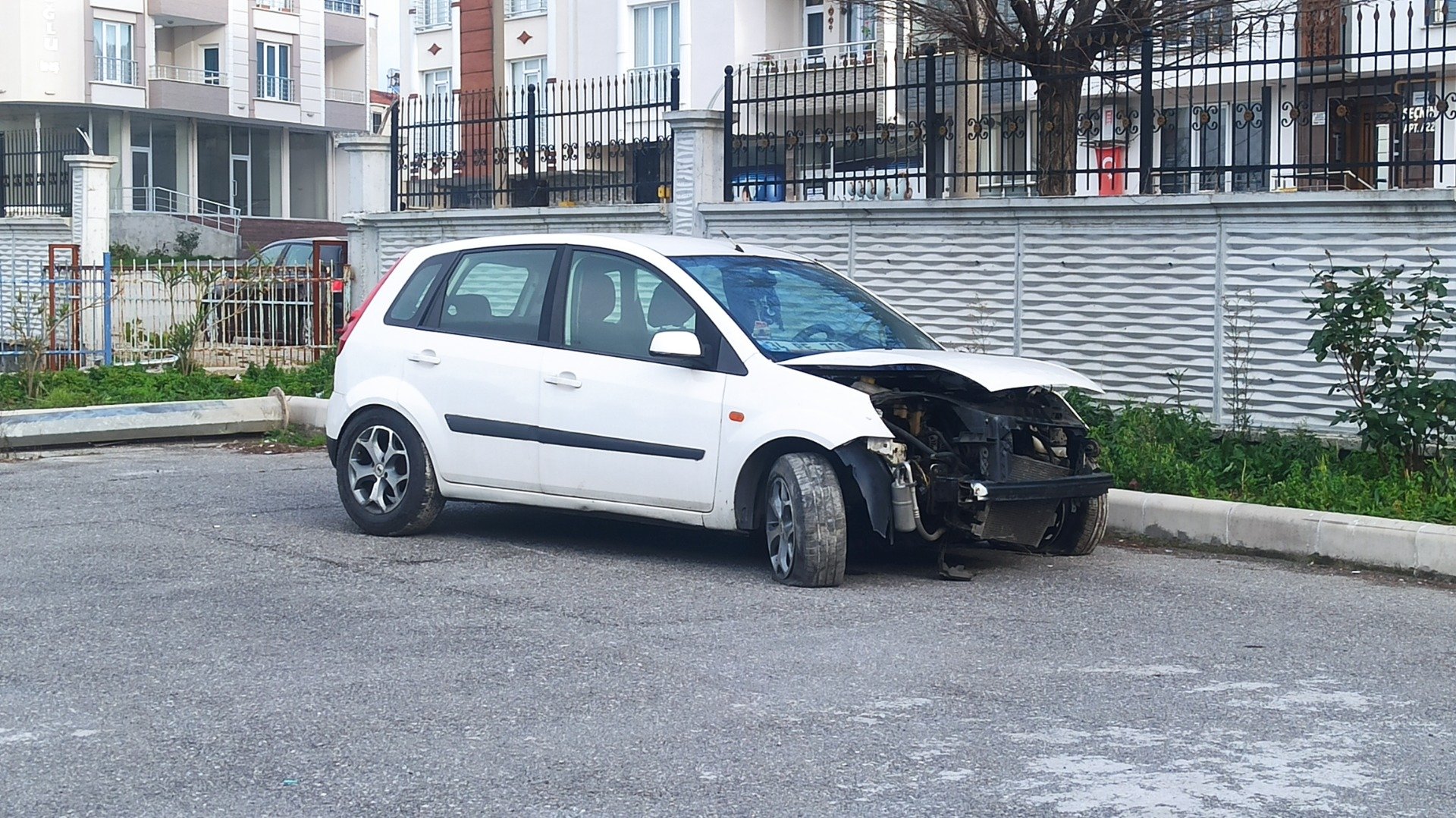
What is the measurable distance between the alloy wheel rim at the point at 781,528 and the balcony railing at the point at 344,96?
5839cm

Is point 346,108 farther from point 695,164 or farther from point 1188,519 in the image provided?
point 1188,519

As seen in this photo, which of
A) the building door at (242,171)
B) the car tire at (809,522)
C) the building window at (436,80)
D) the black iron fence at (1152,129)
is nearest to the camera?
the car tire at (809,522)

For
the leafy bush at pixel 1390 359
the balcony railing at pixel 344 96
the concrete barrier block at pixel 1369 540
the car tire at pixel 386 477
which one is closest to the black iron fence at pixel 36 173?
the car tire at pixel 386 477

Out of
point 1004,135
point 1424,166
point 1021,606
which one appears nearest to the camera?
point 1021,606

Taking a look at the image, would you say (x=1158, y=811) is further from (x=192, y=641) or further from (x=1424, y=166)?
A: (x=1424, y=166)

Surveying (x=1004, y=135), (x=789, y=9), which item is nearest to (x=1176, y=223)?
(x=1004, y=135)

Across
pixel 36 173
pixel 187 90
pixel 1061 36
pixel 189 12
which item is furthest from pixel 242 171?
pixel 1061 36

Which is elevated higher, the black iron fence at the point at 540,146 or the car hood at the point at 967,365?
the black iron fence at the point at 540,146

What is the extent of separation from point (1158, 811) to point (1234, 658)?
2.09m

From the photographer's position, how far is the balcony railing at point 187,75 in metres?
57.2

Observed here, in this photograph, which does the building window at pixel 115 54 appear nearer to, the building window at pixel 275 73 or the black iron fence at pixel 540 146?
the building window at pixel 275 73

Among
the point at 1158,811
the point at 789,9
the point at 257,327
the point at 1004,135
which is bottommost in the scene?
the point at 1158,811

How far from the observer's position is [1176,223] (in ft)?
38.4

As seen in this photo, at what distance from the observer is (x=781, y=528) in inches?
316
